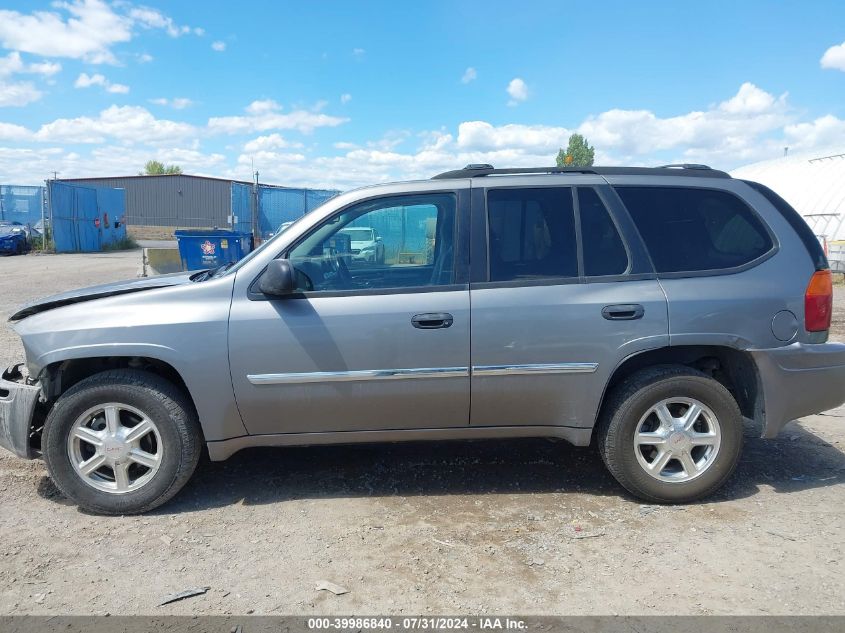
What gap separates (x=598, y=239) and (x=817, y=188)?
28.2 meters

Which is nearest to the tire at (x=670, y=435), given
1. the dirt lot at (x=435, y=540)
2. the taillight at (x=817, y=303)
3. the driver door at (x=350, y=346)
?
the dirt lot at (x=435, y=540)

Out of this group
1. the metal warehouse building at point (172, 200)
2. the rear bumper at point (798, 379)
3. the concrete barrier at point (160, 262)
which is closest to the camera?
the rear bumper at point (798, 379)

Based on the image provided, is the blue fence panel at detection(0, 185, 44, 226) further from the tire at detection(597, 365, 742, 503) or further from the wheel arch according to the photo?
the tire at detection(597, 365, 742, 503)

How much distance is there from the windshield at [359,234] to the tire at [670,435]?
174 centimetres

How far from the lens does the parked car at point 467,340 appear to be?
144 inches

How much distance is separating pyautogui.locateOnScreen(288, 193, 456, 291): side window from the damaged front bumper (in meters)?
1.69

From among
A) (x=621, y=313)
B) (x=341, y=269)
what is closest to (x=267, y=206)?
(x=341, y=269)

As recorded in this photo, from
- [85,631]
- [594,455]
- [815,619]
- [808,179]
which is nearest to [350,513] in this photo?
[85,631]

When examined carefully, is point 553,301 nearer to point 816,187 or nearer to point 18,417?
point 18,417

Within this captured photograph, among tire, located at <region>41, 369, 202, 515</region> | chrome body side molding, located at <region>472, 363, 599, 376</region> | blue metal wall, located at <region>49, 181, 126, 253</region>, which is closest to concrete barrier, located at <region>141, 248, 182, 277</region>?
Result: tire, located at <region>41, 369, 202, 515</region>

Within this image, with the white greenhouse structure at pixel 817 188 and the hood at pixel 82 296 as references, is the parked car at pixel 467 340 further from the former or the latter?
the white greenhouse structure at pixel 817 188

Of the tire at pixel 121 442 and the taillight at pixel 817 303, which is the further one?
the taillight at pixel 817 303

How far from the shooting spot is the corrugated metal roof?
79.1ft

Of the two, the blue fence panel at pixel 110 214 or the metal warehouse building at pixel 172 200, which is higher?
the metal warehouse building at pixel 172 200
